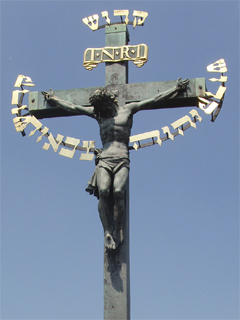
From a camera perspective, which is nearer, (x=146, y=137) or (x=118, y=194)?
(x=118, y=194)

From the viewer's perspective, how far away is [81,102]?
1033cm

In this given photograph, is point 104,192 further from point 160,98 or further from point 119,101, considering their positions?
point 160,98

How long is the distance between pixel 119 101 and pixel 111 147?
75cm

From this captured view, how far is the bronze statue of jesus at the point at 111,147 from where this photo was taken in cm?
946

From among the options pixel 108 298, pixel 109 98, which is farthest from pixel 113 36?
pixel 108 298

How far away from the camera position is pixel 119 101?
10.1m

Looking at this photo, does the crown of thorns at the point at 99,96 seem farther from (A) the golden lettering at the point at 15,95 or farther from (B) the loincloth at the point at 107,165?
(A) the golden lettering at the point at 15,95

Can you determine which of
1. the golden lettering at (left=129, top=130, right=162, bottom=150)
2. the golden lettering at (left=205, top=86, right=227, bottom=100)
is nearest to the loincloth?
the golden lettering at (left=129, top=130, right=162, bottom=150)

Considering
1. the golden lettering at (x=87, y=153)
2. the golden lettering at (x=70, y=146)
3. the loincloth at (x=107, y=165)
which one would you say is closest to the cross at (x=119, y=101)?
the loincloth at (x=107, y=165)

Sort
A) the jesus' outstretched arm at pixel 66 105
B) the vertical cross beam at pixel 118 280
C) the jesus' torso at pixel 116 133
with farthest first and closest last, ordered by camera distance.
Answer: the jesus' outstretched arm at pixel 66 105 < the jesus' torso at pixel 116 133 < the vertical cross beam at pixel 118 280

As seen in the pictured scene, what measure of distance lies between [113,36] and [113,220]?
8.59 feet

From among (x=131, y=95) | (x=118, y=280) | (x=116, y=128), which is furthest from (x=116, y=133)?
(x=118, y=280)

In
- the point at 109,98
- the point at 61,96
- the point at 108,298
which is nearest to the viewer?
the point at 108,298

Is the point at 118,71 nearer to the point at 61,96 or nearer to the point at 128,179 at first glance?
the point at 61,96
